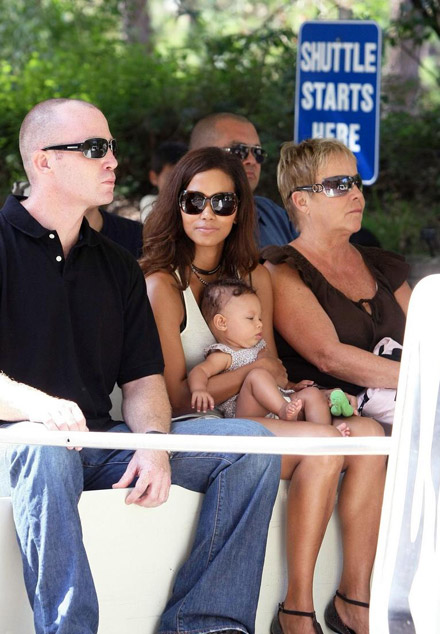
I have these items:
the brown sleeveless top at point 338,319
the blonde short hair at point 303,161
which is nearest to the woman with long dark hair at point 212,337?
the brown sleeveless top at point 338,319

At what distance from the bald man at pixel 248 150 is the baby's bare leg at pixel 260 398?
1531mm

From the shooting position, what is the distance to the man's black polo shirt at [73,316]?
127 inches

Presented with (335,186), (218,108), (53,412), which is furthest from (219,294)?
(218,108)

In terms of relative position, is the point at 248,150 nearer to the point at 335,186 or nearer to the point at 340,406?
the point at 335,186

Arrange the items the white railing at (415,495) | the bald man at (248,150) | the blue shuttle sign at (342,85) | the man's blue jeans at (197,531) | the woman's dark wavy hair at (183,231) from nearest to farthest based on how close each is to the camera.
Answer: the white railing at (415,495)
the man's blue jeans at (197,531)
the woman's dark wavy hair at (183,231)
the bald man at (248,150)
the blue shuttle sign at (342,85)

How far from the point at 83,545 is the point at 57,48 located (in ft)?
41.4

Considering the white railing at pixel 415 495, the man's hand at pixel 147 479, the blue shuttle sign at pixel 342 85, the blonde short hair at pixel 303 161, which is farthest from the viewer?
the blue shuttle sign at pixel 342 85

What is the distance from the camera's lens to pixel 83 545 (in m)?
2.89

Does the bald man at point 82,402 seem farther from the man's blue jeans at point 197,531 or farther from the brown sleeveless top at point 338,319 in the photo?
the brown sleeveless top at point 338,319

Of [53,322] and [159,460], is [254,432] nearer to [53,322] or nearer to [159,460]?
[159,460]

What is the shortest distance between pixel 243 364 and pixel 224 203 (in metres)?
0.59

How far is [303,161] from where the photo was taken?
4.19m

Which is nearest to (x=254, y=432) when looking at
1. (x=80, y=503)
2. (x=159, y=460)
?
(x=159, y=460)

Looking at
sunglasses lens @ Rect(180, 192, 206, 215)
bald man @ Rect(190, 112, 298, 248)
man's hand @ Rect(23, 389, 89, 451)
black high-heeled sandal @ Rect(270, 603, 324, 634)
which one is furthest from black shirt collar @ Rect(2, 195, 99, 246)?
bald man @ Rect(190, 112, 298, 248)
